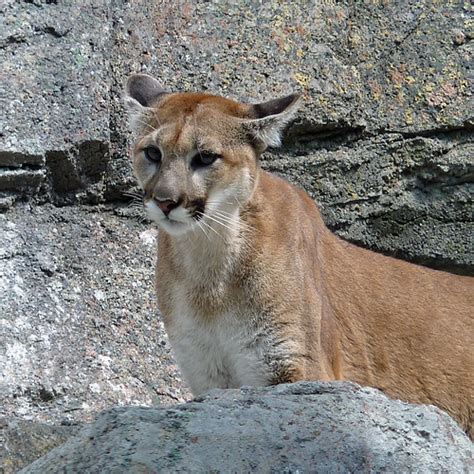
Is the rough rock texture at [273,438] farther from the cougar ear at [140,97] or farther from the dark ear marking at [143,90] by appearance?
the dark ear marking at [143,90]

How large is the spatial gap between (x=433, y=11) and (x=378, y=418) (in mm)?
3909

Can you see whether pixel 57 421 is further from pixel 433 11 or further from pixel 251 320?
pixel 433 11

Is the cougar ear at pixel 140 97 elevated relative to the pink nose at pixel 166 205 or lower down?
elevated

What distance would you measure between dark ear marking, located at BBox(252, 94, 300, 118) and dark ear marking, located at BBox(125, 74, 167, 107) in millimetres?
585

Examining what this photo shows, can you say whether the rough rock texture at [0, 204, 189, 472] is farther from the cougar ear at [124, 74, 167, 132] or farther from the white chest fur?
the cougar ear at [124, 74, 167, 132]

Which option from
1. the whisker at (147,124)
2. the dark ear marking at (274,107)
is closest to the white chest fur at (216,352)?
the whisker at (147,124)

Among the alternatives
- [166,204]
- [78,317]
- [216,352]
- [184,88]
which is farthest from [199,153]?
[184,88]

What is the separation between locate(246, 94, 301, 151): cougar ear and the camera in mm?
5223

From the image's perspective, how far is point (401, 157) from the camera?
6.67 meters

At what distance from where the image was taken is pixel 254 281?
16.9 feet

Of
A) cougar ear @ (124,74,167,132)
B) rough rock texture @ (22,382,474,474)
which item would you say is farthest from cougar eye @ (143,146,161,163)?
rough rock texture @ (22,382,474,474)

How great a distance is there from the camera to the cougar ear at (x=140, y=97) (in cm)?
546

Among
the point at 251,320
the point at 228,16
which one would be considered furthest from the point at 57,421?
the point at 228,16

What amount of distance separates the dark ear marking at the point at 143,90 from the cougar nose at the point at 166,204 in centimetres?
86
